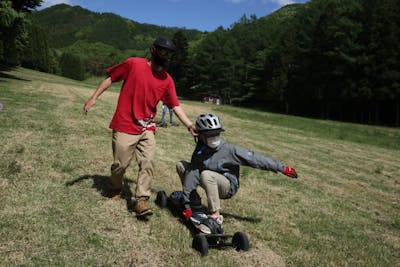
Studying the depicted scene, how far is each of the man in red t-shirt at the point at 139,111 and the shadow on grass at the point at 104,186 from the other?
0.71 m

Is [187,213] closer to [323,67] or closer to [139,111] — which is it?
[139,111]

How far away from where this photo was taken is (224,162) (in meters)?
5.25

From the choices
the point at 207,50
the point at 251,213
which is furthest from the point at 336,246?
the point at 207,50

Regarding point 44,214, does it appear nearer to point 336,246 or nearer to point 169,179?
point 169,179

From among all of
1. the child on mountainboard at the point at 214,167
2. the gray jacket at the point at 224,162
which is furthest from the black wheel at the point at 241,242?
the gray jacket at the point at 224,162

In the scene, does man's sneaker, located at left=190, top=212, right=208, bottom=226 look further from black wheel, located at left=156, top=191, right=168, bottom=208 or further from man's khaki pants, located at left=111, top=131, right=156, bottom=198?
black wheel, located at left=156, top=191, right=168, bottom=208

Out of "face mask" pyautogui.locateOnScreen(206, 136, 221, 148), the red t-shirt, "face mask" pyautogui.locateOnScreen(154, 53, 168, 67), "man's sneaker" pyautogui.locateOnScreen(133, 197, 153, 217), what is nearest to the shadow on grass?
"man's sneaker" pyautogui.locateOnScreen(133, 197, 153, 217)

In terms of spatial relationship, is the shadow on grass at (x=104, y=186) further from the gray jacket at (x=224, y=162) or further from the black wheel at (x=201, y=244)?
the black wheel at (x=201, y=244)

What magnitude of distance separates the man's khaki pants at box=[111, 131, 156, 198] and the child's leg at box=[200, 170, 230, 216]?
0.97 m

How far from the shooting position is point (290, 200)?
7828 millimetres

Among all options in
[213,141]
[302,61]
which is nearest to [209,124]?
[213,141]

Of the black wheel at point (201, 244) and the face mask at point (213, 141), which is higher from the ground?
the face mask at point (213, 141)

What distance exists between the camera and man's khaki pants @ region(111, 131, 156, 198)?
550cm

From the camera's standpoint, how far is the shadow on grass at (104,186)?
6219 millimetres
